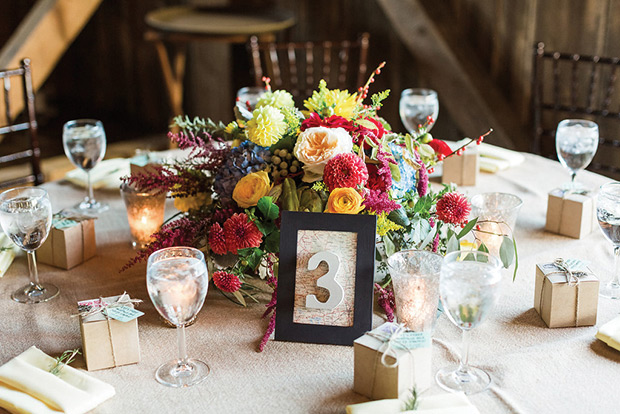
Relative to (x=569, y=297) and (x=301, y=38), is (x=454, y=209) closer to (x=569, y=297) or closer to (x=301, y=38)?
(x=569, y=297)

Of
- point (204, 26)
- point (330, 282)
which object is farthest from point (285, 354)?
point (204, 26)

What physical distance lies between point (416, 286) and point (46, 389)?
0.54 metres

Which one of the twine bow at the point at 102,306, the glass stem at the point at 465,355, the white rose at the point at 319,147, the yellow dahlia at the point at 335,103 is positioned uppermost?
the yellow dahlia at the point at 335,103

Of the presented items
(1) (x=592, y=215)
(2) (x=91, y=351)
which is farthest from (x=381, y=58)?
(2) (x=91, y=351)

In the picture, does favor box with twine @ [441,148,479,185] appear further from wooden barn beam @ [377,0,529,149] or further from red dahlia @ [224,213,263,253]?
wooden barn beam @ [377,0,529,149]

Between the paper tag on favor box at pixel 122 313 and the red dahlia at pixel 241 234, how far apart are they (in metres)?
0.20

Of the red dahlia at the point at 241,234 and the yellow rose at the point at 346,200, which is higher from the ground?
the yellow rose at the point at 346,200

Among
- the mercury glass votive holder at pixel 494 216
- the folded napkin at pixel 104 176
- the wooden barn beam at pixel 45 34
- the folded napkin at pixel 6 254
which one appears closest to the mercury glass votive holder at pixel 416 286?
the mercury glass votive holder at pixel 494 216

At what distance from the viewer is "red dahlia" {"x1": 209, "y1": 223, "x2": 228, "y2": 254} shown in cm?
116

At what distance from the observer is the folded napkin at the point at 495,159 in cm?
181

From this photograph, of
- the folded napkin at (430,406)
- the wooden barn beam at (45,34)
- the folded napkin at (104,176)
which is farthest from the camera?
the wooden barn beam at (45,34)

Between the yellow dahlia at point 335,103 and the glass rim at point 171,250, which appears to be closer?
the glass rim at point 171,250

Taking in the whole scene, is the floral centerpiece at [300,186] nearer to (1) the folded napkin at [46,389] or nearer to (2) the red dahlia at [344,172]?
(2) the red dahlia at [344,172]

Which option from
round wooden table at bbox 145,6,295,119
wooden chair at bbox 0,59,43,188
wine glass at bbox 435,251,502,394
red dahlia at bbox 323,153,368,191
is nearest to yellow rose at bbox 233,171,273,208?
red dahlia at bbox 323,153,368,191
